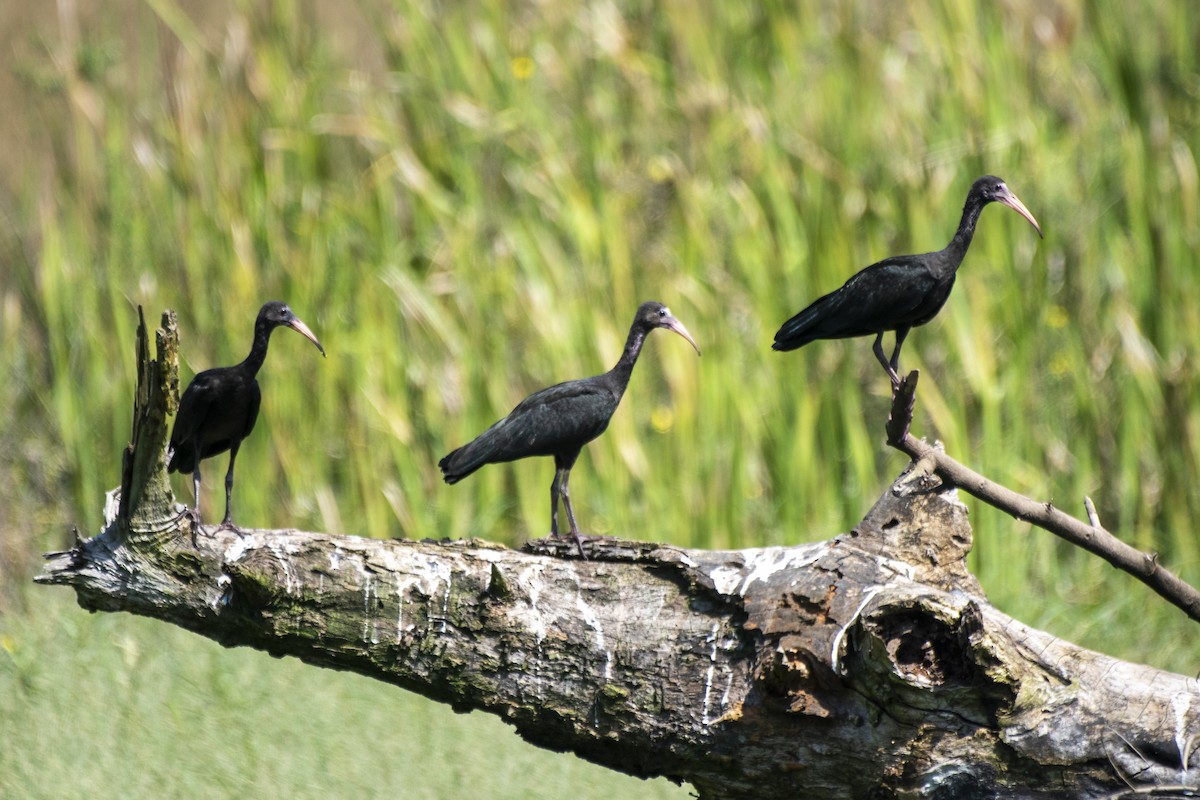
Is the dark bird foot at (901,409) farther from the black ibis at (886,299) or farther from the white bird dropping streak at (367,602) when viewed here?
the white bird dropping streak at (367,602)

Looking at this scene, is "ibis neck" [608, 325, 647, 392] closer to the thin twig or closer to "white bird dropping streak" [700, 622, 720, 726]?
"white bird dropping streak" [700, 622, 720, 726]

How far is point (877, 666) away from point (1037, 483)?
335 cm

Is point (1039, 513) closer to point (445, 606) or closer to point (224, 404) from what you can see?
point (445, 606)

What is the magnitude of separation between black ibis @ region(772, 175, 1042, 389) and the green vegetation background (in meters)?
2.95

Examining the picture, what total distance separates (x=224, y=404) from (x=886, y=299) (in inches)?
66.6

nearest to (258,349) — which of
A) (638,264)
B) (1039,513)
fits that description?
(1039,513)

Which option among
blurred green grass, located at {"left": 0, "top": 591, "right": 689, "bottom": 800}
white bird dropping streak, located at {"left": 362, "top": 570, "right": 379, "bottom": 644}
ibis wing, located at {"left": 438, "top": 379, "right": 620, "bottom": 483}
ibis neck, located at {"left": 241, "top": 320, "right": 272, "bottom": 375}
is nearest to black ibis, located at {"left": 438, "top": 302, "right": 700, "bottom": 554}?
ibis wing, located at {"left": 438, "top": 379, "right": 620, "bottom": 483}

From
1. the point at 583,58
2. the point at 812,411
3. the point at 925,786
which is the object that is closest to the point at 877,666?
the point at 925,786

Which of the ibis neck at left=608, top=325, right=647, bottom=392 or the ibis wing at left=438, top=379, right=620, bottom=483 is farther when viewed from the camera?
the ibis neck at left=608, top=325, right=647, bottom=392

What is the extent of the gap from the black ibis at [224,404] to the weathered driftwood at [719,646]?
0.25m

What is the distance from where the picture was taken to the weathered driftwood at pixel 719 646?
3023 mm

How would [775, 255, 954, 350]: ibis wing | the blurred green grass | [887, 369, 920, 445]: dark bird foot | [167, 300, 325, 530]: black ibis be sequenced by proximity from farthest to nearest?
1. the blurred green grass
2. [167, 300, 325, 530]: black ibis
3. [775, 255, 954, 350]: ibis wing
4. [887, 369, 920, 445]: dark bird foot

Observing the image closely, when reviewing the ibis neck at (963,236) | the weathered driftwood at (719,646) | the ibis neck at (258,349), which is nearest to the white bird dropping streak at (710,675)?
the weathered driftwood at (719,646)

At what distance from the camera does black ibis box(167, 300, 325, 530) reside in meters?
3.41
